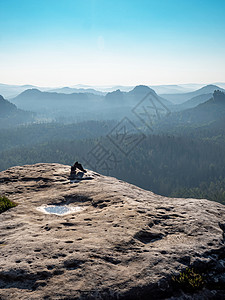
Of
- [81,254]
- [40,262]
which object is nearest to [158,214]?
[81,254]

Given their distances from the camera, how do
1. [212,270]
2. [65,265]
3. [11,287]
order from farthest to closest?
[212,270] → [65,265] → [11,287]

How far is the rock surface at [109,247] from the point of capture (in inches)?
361

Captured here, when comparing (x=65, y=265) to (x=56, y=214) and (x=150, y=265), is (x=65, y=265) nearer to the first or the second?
(x=150, y=265)

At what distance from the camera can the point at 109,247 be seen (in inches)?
436

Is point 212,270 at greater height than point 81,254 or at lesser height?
lesser

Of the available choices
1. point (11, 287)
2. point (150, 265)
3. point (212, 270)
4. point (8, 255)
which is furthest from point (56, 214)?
point (212, 270)

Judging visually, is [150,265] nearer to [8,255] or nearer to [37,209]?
[8,255]

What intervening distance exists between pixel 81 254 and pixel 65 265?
84cm

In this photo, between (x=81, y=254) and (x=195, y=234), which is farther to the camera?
(x=195, y=234)

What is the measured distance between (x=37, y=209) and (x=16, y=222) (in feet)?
7.80

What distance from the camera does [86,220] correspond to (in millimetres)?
14164

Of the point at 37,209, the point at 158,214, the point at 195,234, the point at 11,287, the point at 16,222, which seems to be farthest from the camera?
the point at 37,209

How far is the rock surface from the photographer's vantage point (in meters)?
9.18

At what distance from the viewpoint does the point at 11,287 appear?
356 inches
